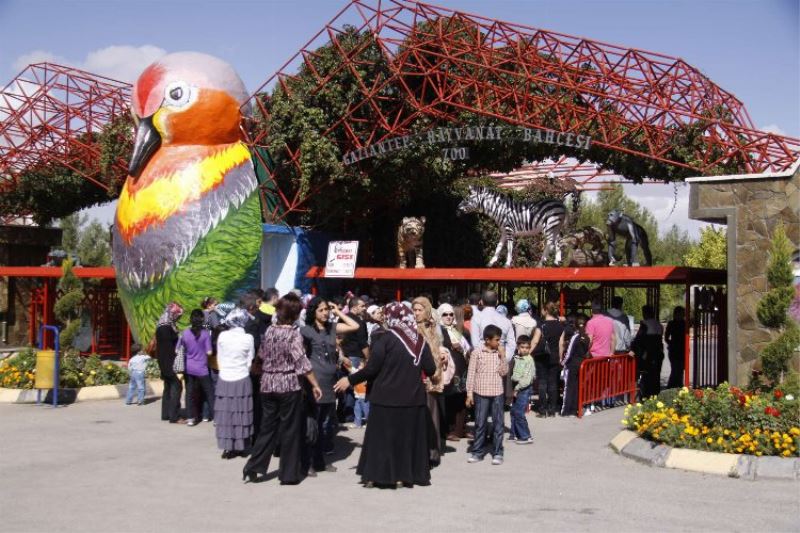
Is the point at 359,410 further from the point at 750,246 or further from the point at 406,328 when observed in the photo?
the point at 750,246

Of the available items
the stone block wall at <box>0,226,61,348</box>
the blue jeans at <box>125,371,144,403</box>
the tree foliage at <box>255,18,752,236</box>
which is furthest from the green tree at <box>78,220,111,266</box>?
the blue jeans at <box>125,371,144,403</box>

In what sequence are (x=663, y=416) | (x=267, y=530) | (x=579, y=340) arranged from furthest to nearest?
(x=579, y=340) < (x=663, y=416) < (x=267, y=530)

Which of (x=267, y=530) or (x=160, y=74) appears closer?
(x=267, y=530)

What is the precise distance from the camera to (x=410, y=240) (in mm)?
22016

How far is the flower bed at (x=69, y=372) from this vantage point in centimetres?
1557

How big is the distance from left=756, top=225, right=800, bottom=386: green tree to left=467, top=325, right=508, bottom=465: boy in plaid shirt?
3.87 meters

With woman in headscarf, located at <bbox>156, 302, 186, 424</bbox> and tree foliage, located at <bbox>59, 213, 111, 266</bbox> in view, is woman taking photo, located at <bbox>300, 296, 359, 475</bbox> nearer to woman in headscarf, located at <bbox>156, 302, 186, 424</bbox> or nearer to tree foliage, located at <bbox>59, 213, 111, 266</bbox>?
woman in headscarf, located at <bbox>156, 302, 186, 424</bbox>

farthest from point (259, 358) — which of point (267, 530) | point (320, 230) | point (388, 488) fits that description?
point (320, 230)

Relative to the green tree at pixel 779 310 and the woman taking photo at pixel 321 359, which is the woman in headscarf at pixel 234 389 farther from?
the green tree at pixel 779 310

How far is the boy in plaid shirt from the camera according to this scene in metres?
10.1

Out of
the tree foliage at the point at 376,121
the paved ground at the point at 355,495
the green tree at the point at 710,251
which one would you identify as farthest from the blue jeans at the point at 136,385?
the green tree at the point at 710,251

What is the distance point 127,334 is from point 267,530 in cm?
1744

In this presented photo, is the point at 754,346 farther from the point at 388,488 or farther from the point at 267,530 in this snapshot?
the point at 267,530

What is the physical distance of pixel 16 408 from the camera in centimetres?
1440
